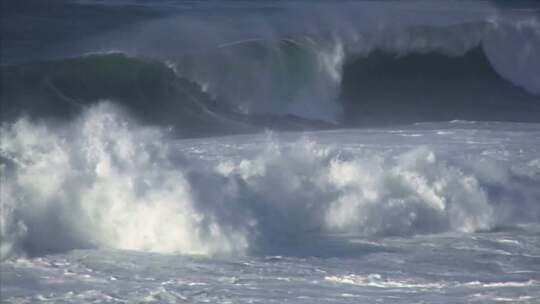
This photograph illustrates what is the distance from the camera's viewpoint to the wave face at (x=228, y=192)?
10.0 meters

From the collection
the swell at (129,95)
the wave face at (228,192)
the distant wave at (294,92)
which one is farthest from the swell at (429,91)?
the wave face at (228,192)

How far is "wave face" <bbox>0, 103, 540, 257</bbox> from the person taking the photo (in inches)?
396

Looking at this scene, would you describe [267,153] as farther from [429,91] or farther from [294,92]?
[429,91]

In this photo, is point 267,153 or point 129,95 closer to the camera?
point 267,153

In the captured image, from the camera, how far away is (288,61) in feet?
55.8

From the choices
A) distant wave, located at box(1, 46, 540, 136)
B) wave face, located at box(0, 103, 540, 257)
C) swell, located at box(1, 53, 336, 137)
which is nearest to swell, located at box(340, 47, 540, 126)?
distant wave, located at box(1, 46, 540, 136)

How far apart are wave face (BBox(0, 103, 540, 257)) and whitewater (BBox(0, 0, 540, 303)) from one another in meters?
0.03

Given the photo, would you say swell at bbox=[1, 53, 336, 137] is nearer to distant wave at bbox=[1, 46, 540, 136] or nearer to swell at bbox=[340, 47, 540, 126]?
distant wave at bbox=[1, 46, 540, 136]

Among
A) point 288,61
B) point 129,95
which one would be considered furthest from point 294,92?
point 129,95

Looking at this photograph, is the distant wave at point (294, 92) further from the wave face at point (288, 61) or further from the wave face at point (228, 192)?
the wave face at point (228, 192)

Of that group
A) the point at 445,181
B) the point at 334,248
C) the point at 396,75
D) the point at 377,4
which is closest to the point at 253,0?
the point at 377,4

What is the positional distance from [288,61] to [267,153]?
17.4 feet

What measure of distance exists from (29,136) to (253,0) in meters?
9.86

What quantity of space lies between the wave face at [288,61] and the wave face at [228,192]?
9.43ft
